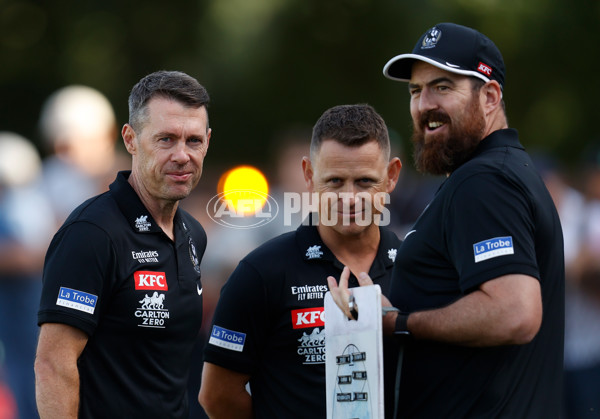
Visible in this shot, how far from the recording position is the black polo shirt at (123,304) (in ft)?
14.2

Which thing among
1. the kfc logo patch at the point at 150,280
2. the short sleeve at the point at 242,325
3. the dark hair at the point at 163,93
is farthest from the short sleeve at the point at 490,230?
the dark hair at the point at 163,93

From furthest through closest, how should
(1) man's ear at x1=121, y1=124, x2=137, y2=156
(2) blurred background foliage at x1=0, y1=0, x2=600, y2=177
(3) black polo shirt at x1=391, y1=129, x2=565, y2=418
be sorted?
(2) blurred background foliage at x1=0, y1=0, x2=600, y2=177, (1) man's ear at x1=121, y1=124, x2=137, y2=156, (3) black polo shirt at x1=391, y1=129, x2=565, y2=418

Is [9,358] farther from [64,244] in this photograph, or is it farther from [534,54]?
[534,54]

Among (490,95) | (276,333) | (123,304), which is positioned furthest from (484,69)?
(123,304)

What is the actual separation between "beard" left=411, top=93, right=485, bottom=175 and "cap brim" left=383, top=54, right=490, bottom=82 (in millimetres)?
113

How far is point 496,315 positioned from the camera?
3506mm

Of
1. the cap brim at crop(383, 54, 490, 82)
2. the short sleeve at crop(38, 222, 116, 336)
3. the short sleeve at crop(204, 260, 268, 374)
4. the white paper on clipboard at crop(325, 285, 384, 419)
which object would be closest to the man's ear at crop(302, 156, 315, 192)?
the short sleeve at crop(204, 260, 268, 374)

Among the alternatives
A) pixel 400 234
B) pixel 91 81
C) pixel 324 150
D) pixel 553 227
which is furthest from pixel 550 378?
pixel 91 81

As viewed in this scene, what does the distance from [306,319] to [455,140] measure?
3.67 ft

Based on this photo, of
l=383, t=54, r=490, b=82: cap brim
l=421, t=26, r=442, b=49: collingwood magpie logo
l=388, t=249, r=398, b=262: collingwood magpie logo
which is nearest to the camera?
l=383, t=54, r=490, b=82: cap brim

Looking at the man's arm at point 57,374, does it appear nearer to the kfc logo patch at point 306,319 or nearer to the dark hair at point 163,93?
the kfc logo patch at point 306,319

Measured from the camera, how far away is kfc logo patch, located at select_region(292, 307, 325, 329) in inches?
178

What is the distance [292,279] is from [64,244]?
1.07m

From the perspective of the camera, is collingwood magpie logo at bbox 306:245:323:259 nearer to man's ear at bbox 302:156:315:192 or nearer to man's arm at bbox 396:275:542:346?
man's ear at bbox 302:156:315:192
